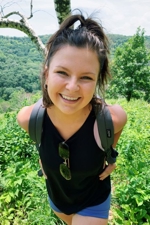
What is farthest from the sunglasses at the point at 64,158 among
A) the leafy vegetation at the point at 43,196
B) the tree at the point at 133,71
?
the tree at the point at 133,71

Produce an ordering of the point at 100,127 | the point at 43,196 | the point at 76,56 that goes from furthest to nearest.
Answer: the point at 43,196, the point at 100,127, the point at 76,56

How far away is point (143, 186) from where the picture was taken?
2.79 meters

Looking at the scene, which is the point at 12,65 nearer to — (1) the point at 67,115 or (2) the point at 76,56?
(1) the point at 67,115

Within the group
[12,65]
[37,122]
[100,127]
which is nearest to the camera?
[100,127]

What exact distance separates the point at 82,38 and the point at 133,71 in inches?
1067

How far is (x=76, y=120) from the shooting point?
1671mm

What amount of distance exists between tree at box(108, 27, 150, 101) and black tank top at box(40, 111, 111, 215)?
25.4 metres

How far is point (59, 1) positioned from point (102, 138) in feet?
7.25

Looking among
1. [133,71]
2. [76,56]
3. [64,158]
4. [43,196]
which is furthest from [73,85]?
[133,71]

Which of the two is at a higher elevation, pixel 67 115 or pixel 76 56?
pixel 76 56

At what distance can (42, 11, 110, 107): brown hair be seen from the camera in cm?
142

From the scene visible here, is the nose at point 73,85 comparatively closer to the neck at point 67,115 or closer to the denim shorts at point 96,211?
the neck at point 67,115

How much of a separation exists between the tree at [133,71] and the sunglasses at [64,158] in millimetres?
25534

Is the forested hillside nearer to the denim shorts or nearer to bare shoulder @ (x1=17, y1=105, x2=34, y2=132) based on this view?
bare shoulder @ (x1=17, y1=105, x2=34, y2=132)
